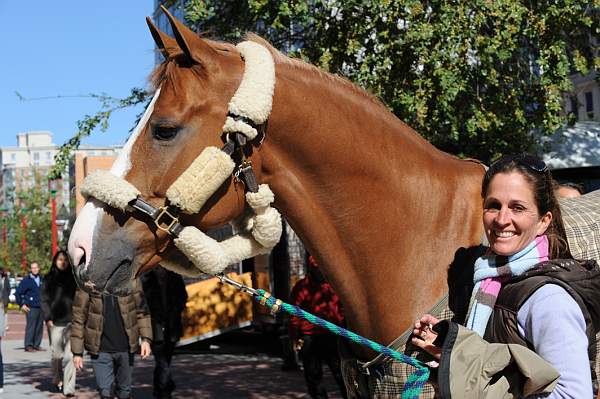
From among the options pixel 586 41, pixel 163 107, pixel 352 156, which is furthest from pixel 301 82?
pixel 586 41

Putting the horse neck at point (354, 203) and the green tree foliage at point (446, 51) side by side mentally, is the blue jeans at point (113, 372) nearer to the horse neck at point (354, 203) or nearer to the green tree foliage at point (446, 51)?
the green tree foliage at point (446, 51)

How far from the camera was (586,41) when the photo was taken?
1003cm

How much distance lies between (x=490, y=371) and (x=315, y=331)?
270 inches

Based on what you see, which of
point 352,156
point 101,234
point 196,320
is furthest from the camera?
point 196,320

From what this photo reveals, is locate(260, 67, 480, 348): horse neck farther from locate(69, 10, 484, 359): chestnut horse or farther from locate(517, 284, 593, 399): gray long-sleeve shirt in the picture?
locate(517, 284, 593, 399): gray long-sleeve shirt

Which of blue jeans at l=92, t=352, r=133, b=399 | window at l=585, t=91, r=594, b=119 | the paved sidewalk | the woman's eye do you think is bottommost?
the paved sidewalk

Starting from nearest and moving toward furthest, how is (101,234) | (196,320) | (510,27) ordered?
(101,234) → (510,27) → (196,320)

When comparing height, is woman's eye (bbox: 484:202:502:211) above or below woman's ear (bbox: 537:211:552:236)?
above

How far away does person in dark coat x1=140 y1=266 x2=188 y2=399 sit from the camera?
978cm

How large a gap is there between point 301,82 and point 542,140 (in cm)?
883

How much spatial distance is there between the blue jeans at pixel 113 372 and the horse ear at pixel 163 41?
6.61 m

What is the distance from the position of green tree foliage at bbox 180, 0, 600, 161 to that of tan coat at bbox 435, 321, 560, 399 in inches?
249

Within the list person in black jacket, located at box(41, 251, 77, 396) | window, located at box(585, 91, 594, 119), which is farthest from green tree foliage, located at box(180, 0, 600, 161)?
A: window, located at box(585, 91, 594, 119)

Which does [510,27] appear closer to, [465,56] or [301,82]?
[465,56]
